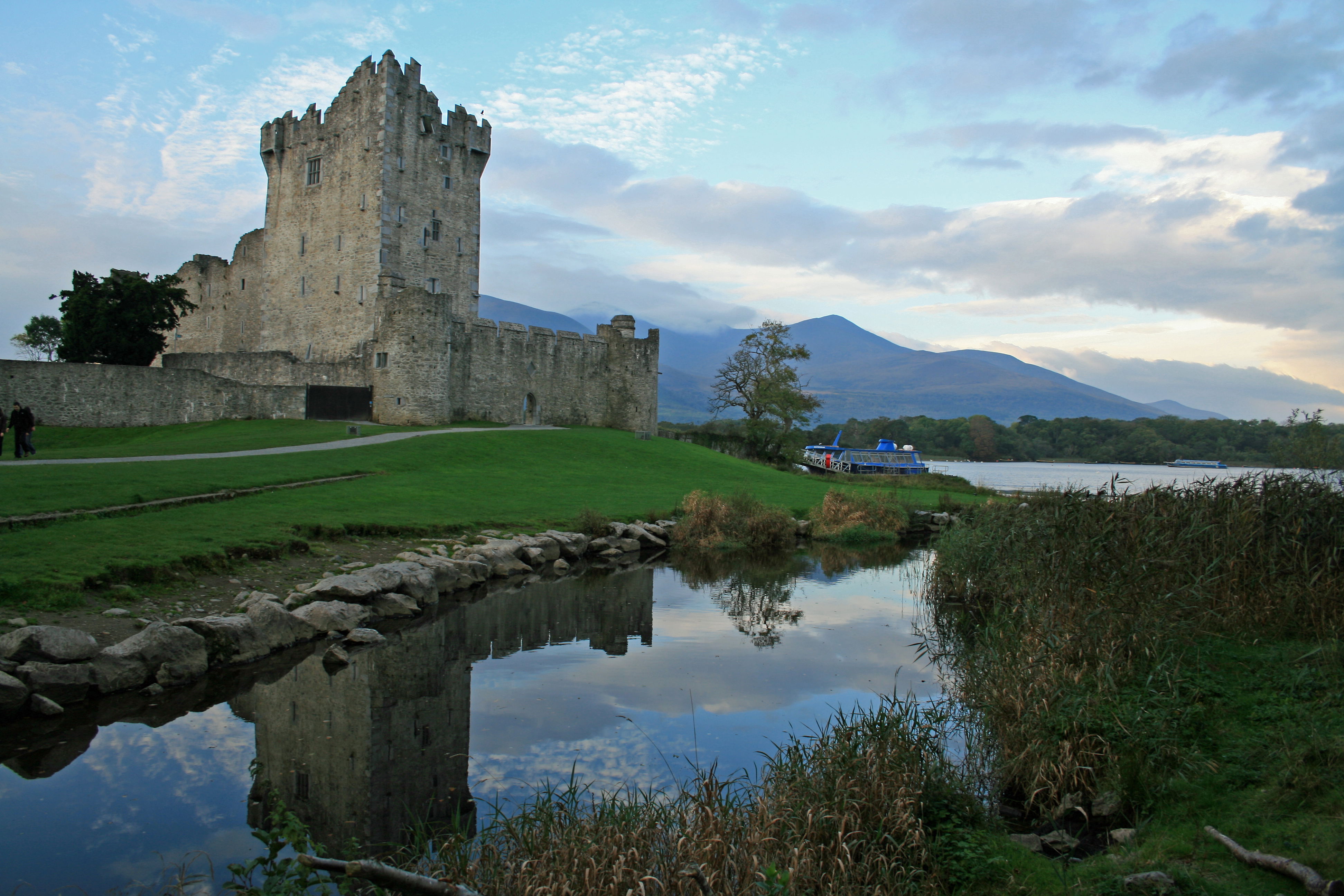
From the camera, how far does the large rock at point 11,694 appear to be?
792 cm

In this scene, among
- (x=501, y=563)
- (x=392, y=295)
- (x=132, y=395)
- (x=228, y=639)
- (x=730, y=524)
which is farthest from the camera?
(x=392, y=295)

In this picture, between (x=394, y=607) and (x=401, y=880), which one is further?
(x=394, y=607)

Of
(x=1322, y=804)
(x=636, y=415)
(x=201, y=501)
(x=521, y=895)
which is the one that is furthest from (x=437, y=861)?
(x=636, y=415)

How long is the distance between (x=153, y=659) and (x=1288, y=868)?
10503mm

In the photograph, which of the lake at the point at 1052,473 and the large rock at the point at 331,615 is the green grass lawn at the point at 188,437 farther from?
the lake at the point at 1052,473

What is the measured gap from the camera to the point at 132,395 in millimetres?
35719

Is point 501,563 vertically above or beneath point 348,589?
beneath

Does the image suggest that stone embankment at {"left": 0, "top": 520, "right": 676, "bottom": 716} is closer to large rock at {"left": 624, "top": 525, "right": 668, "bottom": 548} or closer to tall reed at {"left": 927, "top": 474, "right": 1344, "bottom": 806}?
large rock at {"left": 624, "top": 525, "right": 668, "bottom": 548}

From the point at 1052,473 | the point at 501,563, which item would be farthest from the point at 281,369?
the point at 1052,473

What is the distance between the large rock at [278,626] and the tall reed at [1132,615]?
8624mm

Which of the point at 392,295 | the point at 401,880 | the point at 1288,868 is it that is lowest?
the point at 1288,868

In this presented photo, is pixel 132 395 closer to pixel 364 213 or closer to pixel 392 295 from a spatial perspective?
pixel 392 295

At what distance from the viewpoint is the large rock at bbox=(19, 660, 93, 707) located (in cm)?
825

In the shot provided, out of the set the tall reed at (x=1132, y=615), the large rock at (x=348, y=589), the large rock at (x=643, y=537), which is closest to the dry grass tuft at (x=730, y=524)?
the large rock at (x=643, y=537)
